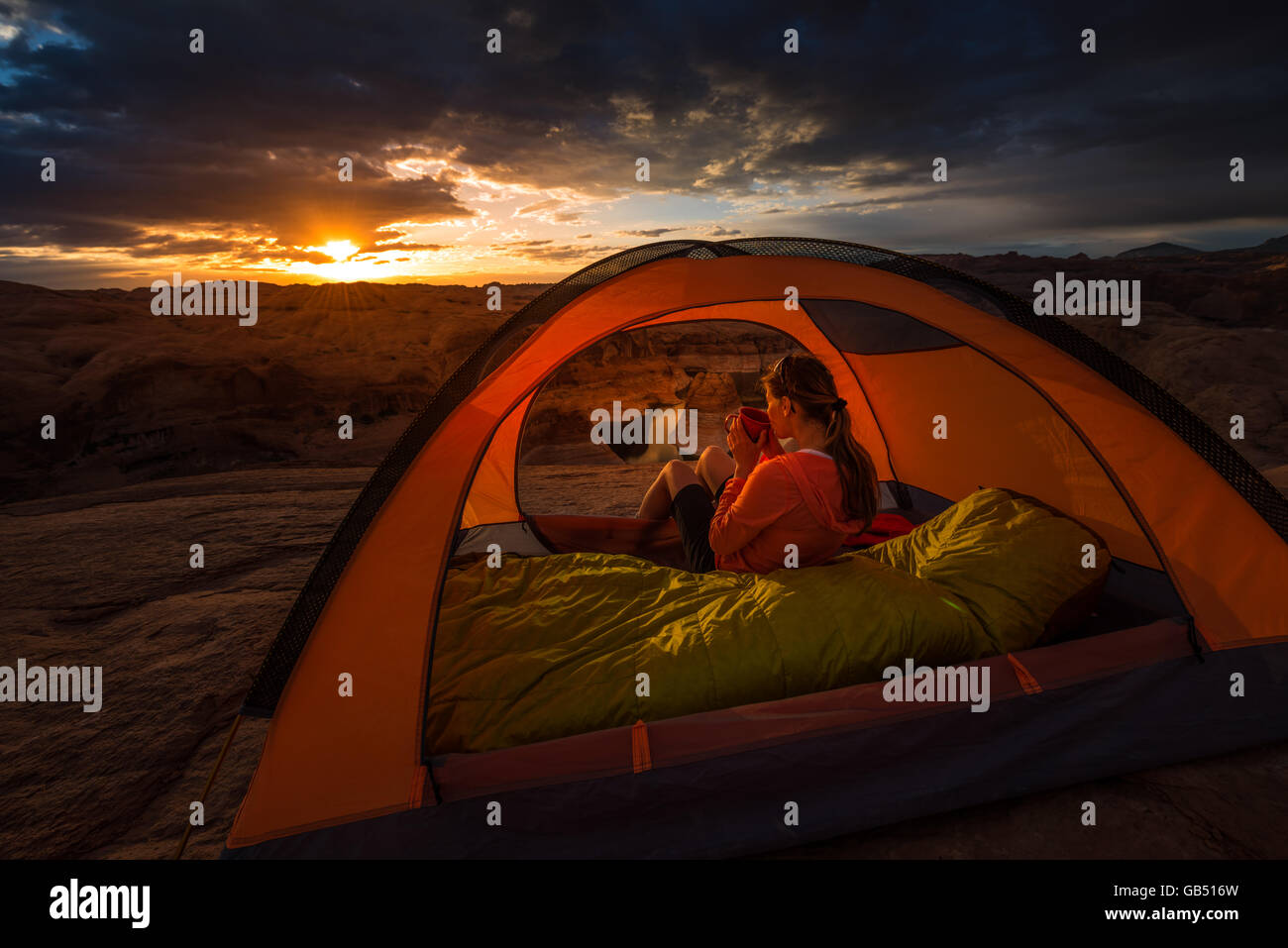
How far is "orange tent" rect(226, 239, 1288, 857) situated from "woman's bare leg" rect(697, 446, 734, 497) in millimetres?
1238

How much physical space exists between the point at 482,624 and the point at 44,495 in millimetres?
11684

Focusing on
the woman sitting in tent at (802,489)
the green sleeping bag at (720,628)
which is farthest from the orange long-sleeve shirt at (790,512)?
the green sleeping bag at (720,628)

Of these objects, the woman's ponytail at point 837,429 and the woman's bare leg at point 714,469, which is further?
the woman's bare leg at point 714,469

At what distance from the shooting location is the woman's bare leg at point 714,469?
356 cm

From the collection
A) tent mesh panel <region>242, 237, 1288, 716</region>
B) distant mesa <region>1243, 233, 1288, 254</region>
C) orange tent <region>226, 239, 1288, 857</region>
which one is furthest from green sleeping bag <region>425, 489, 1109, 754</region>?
distant mesa <region>1243, 233, 1288, 254</region>

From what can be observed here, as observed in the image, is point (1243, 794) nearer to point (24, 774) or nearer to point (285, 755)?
point (285, 755)

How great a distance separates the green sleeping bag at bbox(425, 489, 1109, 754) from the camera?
6.55 ft

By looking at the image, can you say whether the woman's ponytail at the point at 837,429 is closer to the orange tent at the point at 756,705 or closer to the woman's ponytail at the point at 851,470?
the woman's ponytail at the point at 851,470

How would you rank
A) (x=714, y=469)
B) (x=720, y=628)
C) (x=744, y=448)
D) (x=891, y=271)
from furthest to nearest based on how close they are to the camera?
1. (x=714, y=469)
2. (x=744, y=448)
3. (x=891, y=271)
4. (x=720, y=628)

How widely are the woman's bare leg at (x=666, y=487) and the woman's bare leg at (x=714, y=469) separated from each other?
0.40 feet

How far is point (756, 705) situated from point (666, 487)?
184 cm

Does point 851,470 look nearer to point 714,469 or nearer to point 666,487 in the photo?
point 714,469

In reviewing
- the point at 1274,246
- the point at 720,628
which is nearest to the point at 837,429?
the point at 720,628

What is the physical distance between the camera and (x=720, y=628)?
2.16 meters
